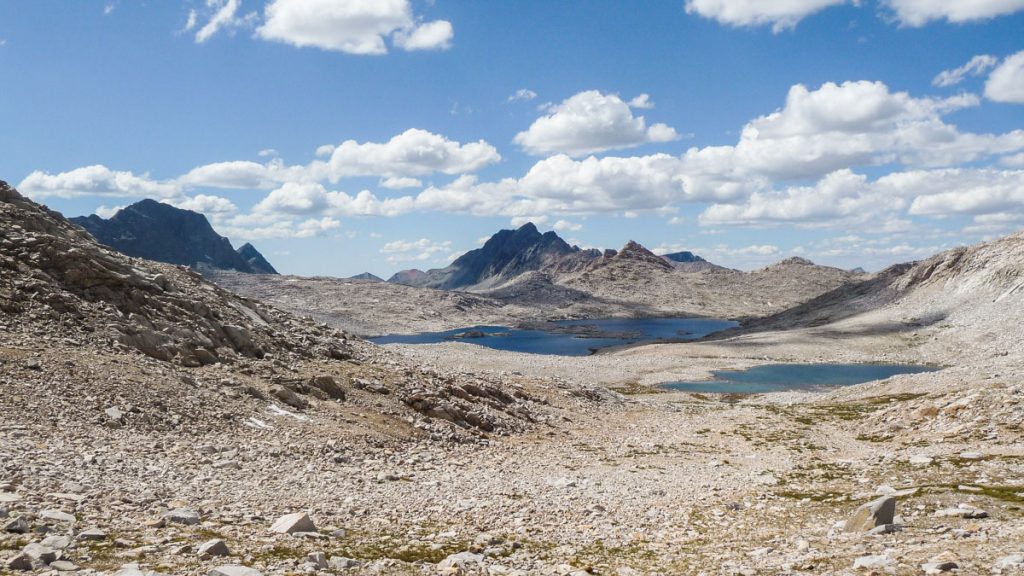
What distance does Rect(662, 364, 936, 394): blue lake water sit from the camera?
10119 cm

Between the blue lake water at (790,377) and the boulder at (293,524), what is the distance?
287ft

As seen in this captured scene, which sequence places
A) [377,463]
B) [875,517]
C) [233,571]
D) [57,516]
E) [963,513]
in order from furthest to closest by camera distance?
1. [377,463]
2. [963,513]
3. [875,517]
4. [57,516]
5. [233,571]

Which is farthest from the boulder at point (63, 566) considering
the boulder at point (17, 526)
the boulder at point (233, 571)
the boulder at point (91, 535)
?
the boulder at point (233, 571)

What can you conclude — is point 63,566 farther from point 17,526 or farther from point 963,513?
point 963,513

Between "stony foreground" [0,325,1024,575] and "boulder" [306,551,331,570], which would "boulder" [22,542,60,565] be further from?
"boulder" [306,551,331,570]

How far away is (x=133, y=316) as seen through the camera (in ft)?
112

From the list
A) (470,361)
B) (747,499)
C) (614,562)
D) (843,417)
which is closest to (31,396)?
(614,562)

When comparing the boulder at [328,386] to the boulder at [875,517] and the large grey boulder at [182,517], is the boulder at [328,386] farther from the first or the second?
the boulder at [875,517]

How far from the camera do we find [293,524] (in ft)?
51.0

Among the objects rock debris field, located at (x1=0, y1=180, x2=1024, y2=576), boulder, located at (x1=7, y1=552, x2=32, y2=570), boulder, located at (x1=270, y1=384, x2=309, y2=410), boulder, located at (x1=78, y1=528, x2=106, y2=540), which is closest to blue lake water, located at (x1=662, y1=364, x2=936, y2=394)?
rock debris field, located at (x1=0, y1=180, x2=1024, y2=576)

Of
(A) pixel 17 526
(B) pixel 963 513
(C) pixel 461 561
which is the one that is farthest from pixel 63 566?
(B) pixel 963 513

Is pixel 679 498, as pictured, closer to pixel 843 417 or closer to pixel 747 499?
pixel 747 499

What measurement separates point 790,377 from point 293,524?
11066 cm

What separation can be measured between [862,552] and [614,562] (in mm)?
5324
